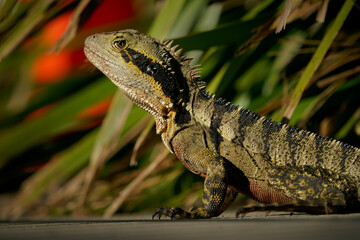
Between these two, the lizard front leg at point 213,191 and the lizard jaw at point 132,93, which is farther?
the lizard jaw at point 132,93


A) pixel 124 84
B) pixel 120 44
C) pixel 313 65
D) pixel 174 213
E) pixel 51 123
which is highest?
pixel 120 44

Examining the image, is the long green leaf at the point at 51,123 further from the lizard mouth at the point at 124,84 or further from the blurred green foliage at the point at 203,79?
the lizard mouth at the point at 124,84

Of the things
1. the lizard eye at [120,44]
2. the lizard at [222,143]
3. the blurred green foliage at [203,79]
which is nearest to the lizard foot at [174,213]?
the lizard at [222,143]

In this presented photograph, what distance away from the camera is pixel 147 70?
242 cm

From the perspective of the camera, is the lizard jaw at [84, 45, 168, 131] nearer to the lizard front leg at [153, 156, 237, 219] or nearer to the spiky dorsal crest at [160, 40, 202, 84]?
the spiky dorsal crest at [160, 40, 202, 84]

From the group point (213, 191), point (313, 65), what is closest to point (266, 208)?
point (213, 191)

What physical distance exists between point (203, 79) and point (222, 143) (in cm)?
80

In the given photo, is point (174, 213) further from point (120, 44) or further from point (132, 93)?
point (120, 44)

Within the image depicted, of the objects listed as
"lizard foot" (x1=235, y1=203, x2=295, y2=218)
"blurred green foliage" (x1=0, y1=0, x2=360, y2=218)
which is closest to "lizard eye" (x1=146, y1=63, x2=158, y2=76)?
"blurred green foliage" (x1=0, y1=0, x2=360, y2=218)

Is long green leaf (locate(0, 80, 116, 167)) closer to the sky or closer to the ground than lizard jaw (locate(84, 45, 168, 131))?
closer to the ground

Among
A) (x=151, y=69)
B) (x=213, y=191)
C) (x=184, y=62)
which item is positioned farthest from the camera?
(x=184, y=62)

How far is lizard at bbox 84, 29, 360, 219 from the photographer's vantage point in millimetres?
1983

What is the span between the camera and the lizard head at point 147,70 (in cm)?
239

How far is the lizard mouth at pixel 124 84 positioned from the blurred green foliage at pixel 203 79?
0.50ft
